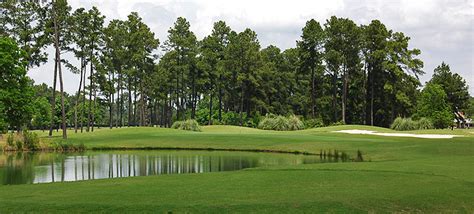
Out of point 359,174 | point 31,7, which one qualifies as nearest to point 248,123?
point 31,7

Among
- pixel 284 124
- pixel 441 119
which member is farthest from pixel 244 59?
pixel 441 119

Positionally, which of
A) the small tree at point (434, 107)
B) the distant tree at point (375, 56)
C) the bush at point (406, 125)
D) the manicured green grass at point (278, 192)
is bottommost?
the manicured green grass at point (278, 192)

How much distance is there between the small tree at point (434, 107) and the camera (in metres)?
81.6

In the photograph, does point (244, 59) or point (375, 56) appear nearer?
point (375, 56)

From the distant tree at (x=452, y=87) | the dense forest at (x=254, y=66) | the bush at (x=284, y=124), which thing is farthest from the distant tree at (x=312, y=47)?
the distant tree at (x=452, y=87)

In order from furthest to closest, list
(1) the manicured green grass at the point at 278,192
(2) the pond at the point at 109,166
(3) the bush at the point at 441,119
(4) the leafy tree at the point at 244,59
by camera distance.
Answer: (4) the leafy tree at the point at 244,59, (3) the bush at the point at 441,119, (2) the pond at the point at 109,166, (1) the manicured green grass at the point at 278,192

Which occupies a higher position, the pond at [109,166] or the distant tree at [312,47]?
the distant tree at [312,47]

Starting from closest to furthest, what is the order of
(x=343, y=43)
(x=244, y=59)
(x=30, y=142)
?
(x=30, y=142) → (x=343, y=43) → (x=244, y=59)

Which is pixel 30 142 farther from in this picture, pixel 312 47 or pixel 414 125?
pixel 312 47

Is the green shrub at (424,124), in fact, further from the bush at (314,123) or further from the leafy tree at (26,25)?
the leafy tree at (26,25)

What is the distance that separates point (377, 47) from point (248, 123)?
29586 mm

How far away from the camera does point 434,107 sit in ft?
273

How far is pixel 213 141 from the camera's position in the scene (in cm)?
4912

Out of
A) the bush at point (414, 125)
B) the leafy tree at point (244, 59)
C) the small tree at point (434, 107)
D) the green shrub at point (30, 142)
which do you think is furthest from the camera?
the leafy tree at point (244, 59)
